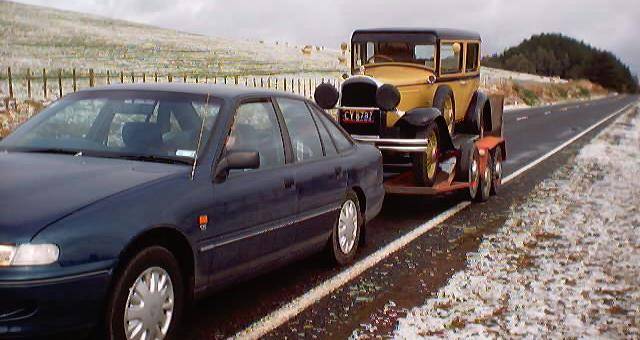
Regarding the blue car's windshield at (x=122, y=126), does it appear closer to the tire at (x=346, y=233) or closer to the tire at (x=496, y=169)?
the tire at (x=346, y=233)

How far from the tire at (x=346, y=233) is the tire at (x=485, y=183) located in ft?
13.1

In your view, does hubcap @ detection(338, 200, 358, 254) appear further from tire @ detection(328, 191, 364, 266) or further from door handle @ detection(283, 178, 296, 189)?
door handle @ detection(283, 178, 296, 189)

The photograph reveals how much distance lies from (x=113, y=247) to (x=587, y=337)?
300 cm

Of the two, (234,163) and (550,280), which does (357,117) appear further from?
(234,163)

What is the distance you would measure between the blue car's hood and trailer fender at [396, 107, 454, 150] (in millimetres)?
5240

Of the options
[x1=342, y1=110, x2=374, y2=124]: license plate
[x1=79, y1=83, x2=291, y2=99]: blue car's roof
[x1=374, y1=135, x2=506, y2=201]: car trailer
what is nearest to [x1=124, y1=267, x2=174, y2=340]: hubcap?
[x1=79, y1=83, x2=291, y2=99]: blue car's roof

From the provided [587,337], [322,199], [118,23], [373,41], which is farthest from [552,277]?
[118,23]

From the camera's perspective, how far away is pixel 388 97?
995cm

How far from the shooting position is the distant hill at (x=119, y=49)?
39.5 meters

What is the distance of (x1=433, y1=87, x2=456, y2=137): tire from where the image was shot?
422 inches

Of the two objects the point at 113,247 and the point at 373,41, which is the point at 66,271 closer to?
the point at 113,247

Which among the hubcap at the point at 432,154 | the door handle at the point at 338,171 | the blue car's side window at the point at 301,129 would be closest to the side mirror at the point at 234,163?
→ the blue car's side window at the point at 301,129

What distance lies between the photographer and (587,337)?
507 centimetres

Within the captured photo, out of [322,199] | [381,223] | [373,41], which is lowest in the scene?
[381,223]
